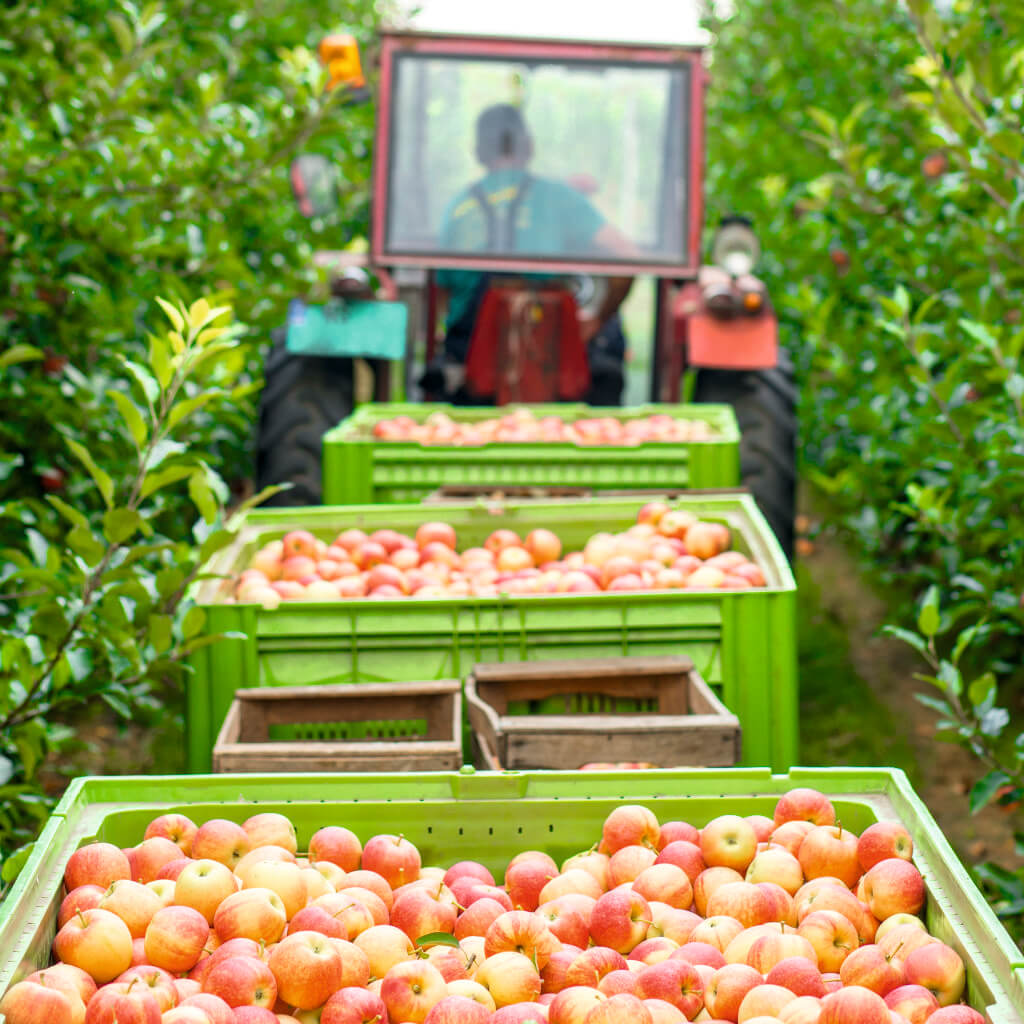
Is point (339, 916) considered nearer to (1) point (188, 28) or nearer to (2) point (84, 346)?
(2) point (84, 346)

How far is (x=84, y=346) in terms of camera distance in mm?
4051

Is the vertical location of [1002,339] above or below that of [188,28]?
below

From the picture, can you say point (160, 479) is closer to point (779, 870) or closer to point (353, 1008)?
point (353, 1008)

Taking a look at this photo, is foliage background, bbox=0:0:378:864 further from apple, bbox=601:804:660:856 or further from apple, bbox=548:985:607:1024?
apple, bbox=548:985:607:1024

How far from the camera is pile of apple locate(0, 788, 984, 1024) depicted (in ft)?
6.07

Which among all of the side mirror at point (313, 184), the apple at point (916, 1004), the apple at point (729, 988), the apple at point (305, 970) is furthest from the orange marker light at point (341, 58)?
the apple at point (916, 1004)

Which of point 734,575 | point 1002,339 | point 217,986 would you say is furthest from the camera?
point 1002,339

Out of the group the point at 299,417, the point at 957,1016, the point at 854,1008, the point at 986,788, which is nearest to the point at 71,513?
the point at 854,1008

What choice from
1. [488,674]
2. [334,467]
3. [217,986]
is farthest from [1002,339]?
[217,986]

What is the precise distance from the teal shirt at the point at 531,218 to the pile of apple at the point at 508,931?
12.7ft

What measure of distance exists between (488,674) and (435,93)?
12.1 ft

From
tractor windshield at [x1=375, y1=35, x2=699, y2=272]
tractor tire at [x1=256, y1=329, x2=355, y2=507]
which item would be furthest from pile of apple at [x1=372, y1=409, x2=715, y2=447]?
tractor windshield at [x1=375, y1=35, x2=699, y2=272]

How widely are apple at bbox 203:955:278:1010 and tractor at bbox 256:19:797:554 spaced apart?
3.95m

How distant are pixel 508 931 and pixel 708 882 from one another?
0.36 meters
